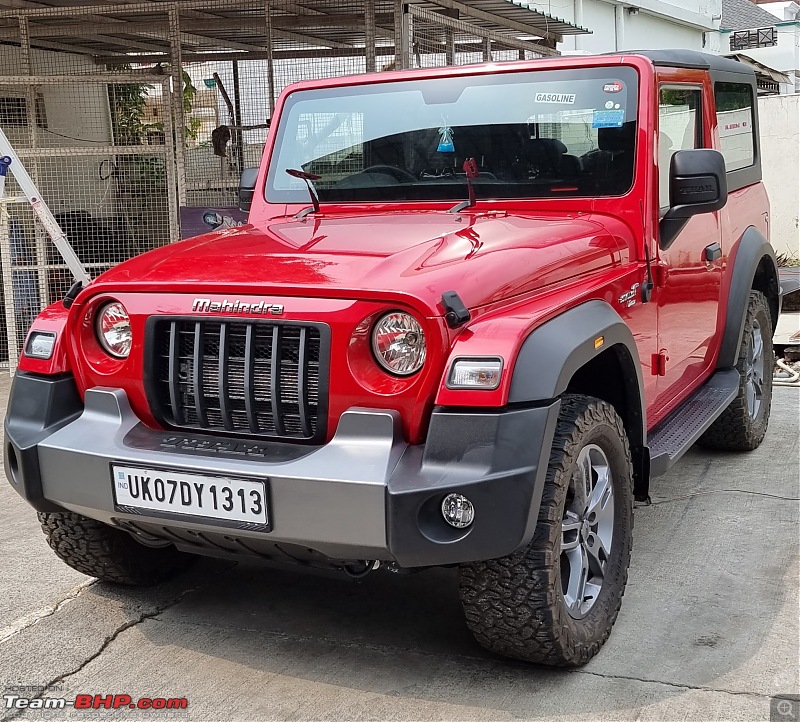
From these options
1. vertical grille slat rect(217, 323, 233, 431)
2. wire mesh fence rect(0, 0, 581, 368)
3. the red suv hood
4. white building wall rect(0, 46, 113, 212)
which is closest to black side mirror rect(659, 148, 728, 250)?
the red suv hood

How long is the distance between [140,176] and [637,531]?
5.81m

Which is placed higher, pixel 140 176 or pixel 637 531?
pixel 140 176

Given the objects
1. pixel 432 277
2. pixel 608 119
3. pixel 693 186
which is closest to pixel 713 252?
pixel 693 186

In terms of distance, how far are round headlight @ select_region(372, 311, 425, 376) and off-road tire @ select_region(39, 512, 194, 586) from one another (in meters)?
1.36

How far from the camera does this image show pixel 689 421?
4.19 meters

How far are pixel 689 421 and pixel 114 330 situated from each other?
2384 mm

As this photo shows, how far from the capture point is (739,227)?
4895 mm

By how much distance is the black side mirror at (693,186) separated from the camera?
12.1 feet

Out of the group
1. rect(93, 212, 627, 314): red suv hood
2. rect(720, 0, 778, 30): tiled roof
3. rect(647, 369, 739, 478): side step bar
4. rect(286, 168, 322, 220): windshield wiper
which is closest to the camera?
rect(93, 212, 627, 314): red suv hood

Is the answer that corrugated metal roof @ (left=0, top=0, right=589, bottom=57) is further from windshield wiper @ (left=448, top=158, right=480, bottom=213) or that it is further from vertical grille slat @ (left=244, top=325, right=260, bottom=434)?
vertical grille slat @ (left=244, top=325, right=260, bottom=434)

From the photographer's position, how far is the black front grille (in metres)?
2.82

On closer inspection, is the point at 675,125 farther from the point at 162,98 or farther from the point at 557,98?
the point at 162,98

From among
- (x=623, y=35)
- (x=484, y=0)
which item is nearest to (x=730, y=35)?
(x=623, y=35)

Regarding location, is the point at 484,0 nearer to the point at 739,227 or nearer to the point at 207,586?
the point at 739,227
